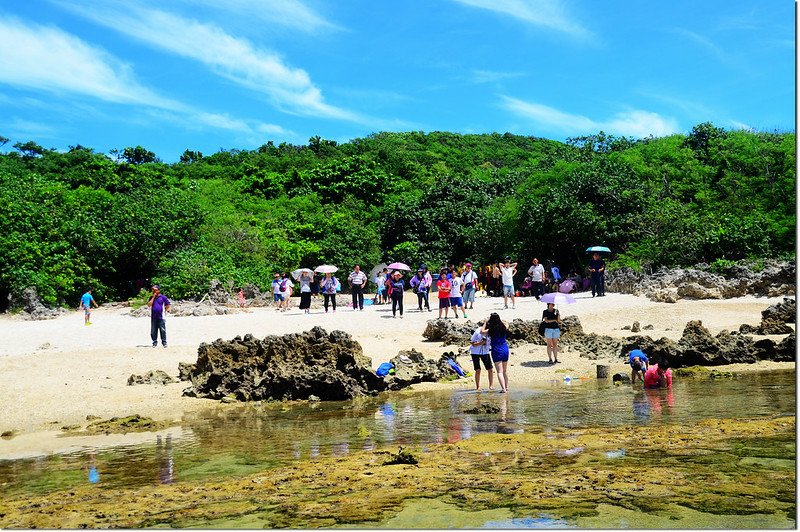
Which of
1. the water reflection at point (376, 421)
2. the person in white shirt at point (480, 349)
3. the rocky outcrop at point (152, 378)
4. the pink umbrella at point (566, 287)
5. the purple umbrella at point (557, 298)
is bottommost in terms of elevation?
the water reflection at point (376, 421)

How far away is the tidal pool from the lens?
644 cm

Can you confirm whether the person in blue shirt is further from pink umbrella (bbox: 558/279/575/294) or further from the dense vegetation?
the dense vegetation

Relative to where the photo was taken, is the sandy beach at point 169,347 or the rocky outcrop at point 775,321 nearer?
the sandy beach at point 169,347

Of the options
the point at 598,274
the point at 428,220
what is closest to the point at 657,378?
the point at 598,274

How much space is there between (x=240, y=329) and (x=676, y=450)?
1558 cm

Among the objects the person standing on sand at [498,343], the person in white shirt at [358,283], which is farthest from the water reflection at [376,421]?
the person in white shirt at [358,283]

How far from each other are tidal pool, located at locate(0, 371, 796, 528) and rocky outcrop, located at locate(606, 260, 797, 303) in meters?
10.6

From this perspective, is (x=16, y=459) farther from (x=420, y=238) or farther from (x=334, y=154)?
(x=334, y=154)

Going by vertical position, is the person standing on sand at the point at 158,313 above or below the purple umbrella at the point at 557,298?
below

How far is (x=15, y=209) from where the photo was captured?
30891 millimetres

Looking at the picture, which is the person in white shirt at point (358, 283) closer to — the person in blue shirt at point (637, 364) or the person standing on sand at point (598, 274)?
the person standing on sand at point (598, 274)

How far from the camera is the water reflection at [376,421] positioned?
912 cm

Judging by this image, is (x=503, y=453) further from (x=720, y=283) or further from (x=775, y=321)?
(x=720, y=283)

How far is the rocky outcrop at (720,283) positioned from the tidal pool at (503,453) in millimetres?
10596
